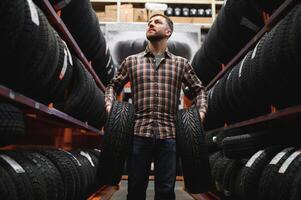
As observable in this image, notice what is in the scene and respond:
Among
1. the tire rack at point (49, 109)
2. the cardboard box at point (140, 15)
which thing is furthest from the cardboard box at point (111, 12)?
the tire rack at point (49, 109)

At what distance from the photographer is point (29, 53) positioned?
1.59m

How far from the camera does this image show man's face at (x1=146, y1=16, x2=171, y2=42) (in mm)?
2395

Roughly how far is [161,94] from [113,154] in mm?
568

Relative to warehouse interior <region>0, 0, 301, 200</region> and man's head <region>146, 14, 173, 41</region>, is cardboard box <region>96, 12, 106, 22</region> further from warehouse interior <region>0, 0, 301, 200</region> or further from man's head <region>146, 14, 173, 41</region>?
man's head <region>146, 14, 173, 41</region>

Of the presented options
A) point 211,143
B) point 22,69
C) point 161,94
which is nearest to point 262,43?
point 161,94

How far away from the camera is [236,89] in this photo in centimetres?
258

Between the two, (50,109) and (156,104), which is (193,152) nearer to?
(156,104)

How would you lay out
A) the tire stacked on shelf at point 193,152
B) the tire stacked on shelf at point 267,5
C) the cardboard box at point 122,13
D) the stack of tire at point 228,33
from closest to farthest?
the tire stacked on shelf at point 193,152 → the tire stacked on shelf at point 267,5 → the stack of tire at point 228,33 → the cardboard box at point 122,13

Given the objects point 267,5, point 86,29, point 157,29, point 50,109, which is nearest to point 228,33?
point 267,5

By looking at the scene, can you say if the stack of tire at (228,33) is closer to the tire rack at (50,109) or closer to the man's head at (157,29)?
the man's head at (157,29)

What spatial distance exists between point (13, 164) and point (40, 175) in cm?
23

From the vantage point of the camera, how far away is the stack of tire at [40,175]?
4.74ft

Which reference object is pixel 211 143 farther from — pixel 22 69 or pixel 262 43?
pixel 22 69

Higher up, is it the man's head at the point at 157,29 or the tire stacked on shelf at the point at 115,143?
the man's head at the point at 157,29
